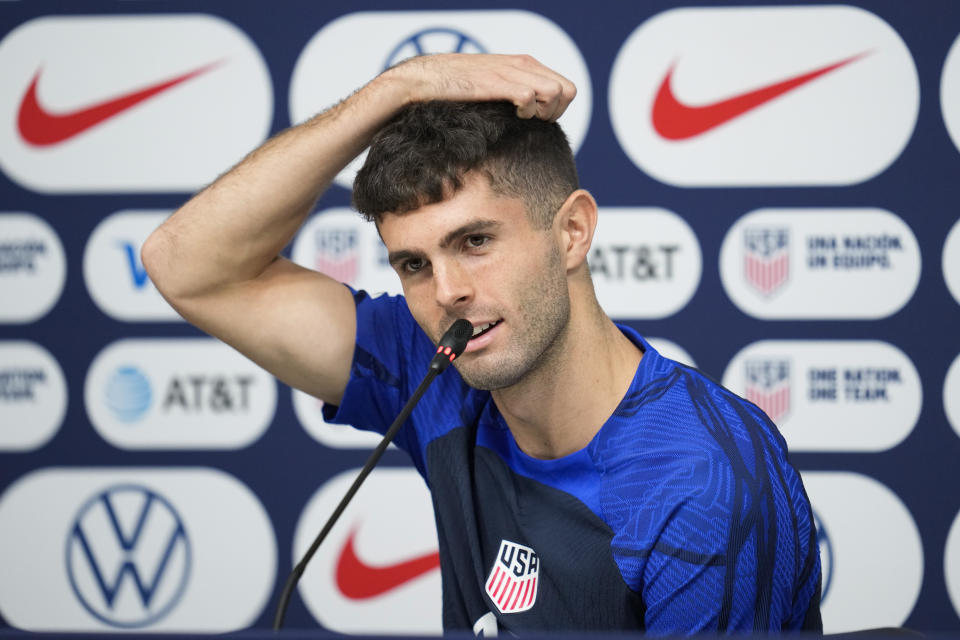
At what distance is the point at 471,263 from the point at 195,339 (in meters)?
1.12

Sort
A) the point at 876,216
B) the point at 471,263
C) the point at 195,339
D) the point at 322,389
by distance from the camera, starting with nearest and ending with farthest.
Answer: the point at 471,263, the point at 322,389, the point at 876,216, the point at 195,339

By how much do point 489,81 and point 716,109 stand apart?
0.92m

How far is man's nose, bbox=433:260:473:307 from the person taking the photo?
1001mm

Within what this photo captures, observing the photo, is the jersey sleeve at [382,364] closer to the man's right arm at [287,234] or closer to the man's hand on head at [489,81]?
the man's right arm at [287,234]

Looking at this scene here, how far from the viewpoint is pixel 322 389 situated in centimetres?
128

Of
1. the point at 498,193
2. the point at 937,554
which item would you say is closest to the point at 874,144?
the point at 937,554

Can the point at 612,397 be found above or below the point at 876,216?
below

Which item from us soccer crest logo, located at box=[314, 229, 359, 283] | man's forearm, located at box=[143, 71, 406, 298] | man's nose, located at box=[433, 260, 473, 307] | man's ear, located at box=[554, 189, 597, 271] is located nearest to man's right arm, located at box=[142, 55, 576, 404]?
man's forearm, located at box=[143, 71, 406, 298]

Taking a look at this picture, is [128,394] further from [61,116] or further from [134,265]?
[61,116]

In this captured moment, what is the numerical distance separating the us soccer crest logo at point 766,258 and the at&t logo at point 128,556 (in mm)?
1354

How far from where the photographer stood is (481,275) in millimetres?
1025

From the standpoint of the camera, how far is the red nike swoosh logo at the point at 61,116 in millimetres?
1968

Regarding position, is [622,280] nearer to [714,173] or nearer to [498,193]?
[714,173]

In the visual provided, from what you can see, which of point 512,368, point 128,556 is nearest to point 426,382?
point 512,368
